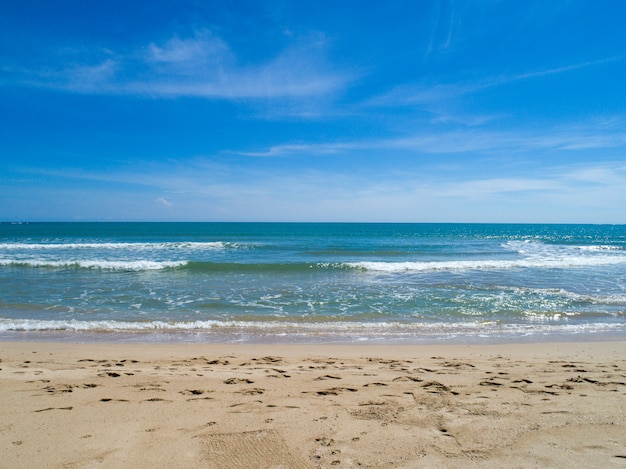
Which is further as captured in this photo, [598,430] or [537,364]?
[537,364]

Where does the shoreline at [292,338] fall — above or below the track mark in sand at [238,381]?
below

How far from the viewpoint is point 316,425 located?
12.9 ft

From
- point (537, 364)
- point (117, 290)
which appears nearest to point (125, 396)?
point (537, 364)

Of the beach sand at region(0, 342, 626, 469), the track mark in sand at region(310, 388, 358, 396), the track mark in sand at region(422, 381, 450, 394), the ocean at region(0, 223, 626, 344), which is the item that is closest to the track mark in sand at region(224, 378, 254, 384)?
the beach sand at region(0, 342, 626, 469)

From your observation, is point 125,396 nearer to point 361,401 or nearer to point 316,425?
point 316,425

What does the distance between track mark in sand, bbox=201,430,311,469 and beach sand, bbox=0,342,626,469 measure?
1 centimetres

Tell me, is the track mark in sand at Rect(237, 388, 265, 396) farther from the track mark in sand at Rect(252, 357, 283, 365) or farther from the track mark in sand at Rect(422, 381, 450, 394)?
the track mark in sand at Rect(422, 381, 450, 394)

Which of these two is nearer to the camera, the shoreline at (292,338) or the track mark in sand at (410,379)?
the track mark in sand at (410,379)

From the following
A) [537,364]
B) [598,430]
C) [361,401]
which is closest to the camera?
[598,430]

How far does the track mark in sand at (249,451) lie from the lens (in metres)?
3.26

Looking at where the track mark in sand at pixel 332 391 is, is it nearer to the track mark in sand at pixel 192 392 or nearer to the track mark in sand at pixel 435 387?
the track mark in sand at pixel 435 387

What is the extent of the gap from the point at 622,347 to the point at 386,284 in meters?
8.93

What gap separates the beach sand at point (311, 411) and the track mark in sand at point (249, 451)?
0.04 feet

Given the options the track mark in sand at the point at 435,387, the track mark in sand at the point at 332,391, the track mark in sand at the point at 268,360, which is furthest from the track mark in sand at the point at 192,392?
the track mark in sand at the point at 435,387
